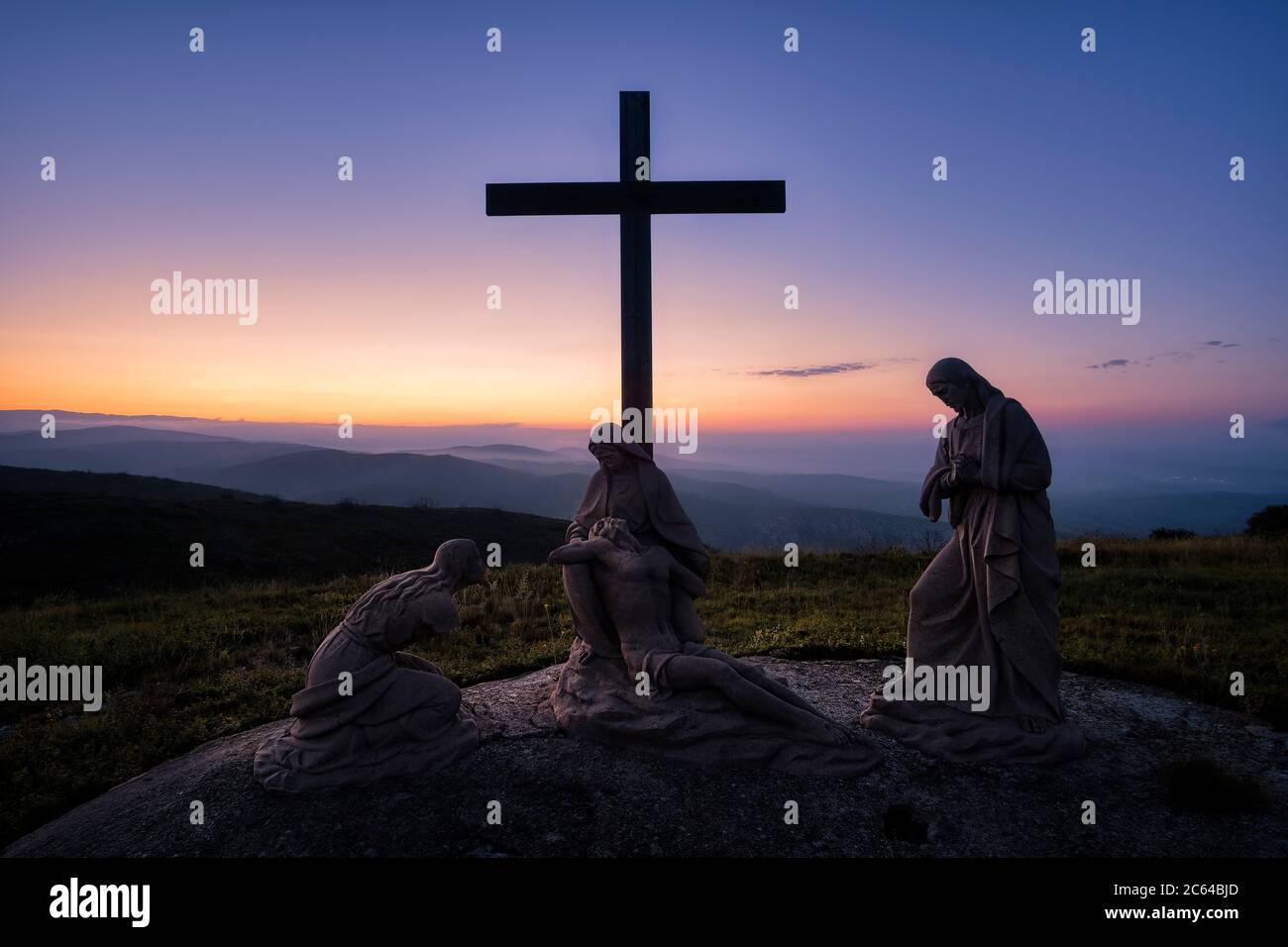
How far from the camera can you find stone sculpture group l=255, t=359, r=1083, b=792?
16.7ft

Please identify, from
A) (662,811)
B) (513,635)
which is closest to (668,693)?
(662,811)

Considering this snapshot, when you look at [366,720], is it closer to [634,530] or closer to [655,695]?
[655,695]

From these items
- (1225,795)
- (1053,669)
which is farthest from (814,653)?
(1225,795)

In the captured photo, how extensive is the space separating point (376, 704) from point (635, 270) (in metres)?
4.37

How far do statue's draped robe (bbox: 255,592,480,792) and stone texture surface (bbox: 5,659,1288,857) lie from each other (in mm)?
141

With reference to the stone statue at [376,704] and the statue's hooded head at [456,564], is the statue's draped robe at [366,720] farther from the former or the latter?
the statue's hooded head at [456,564]

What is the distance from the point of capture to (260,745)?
554cm

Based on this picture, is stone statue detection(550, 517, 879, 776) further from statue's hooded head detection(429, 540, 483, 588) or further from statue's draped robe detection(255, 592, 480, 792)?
statue's draped robe detection(255, 592, 480, 792)

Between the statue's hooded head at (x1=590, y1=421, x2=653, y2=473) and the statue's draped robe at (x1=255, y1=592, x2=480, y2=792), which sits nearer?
the statue's draped robe at (x1=255, y1=592, x2=480, y2=792)

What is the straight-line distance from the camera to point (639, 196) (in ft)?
21.8

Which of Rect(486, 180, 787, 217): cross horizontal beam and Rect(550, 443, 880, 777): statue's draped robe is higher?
Rect(486, 180, 787, 217): cross horizontal beam

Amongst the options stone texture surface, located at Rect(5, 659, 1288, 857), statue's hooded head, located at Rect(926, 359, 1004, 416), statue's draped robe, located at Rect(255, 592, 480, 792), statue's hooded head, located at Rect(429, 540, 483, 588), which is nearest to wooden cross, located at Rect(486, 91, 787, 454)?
statue's hooded head, located at Rect(926, 359, 1004, 416)

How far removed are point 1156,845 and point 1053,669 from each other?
4.55 feet
